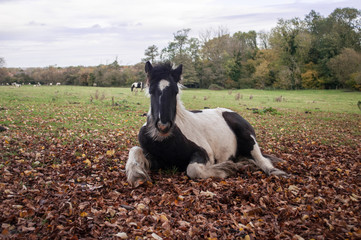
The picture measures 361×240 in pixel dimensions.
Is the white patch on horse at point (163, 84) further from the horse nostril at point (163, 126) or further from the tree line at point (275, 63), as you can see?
the tree line at point (275, 63)

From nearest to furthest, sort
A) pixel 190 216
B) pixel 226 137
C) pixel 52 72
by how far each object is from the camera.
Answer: pixel 190 216 < pixel 226 137 < pixel 52 72

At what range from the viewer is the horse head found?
15.6 feet

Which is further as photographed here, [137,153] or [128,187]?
[137,153]

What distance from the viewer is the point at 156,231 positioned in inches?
130

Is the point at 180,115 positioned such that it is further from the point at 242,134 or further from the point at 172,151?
the point at 242,134

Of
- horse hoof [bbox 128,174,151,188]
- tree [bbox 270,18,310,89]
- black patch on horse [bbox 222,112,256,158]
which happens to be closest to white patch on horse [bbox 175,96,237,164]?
black patch on horse [bbox 222,112,256,158]

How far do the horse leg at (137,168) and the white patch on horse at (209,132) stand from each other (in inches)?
39.3

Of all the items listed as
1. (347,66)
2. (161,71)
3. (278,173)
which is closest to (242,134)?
(278,173)

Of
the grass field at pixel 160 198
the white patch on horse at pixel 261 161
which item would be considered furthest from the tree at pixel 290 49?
the white patch on horse at pixel 261 161

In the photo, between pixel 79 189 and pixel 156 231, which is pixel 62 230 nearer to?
pixel 156 231

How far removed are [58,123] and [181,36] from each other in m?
56.7

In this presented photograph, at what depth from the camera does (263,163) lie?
6.09 metres

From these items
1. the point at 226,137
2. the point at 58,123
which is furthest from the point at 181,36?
the point at 226,137

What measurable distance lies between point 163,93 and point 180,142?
1078mm
